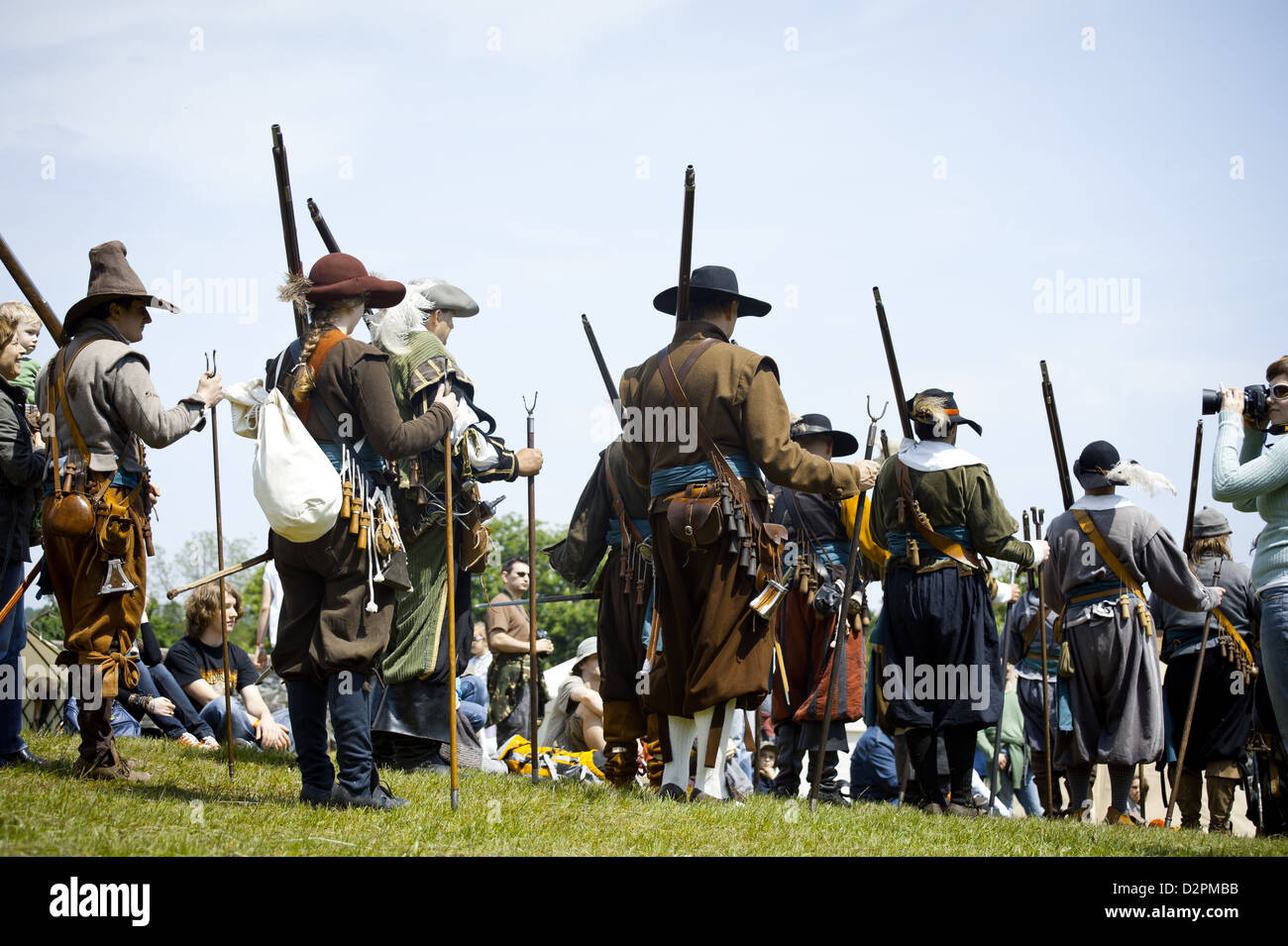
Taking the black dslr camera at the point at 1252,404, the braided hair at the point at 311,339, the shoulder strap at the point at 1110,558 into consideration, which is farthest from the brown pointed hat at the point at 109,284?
the shoulder strap at the point at 1110,558

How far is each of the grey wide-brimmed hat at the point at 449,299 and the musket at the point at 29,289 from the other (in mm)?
1928

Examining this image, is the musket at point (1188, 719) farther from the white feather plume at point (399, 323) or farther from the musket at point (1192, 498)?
the white feather plume at point (399, 323)

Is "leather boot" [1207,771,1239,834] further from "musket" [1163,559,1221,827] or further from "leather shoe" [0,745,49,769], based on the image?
"leather shoe" [0,745,49,769]

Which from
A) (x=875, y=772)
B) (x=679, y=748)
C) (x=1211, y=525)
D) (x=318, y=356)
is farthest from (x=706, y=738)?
(x=1211, y=525)

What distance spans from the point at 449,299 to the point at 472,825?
3390 millimetres

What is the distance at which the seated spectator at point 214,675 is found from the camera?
9.74 metres

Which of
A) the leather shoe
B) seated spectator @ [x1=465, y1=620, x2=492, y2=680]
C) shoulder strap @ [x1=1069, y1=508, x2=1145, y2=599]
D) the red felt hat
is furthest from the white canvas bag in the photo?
seated spectator @ [x1=465, y1=620, x2=492, y2=680]

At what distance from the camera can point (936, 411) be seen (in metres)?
8.23

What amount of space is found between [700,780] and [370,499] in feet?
6.97

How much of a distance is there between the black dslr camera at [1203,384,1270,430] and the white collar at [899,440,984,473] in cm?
191

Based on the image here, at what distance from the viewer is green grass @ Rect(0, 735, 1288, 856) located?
4871mm

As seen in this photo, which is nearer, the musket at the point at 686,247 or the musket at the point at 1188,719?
the musket at the point at 686,247

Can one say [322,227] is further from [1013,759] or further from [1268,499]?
[1013,759]
